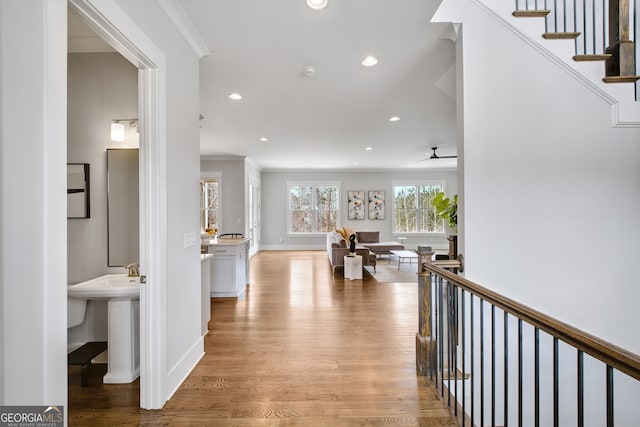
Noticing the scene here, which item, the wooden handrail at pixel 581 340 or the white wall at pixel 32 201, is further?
the white wall at pixel 32 201

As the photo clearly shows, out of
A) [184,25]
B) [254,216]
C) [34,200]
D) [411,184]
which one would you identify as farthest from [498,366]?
[411,184]

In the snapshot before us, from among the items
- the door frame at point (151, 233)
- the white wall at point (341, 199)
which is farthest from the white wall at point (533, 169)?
the white wall at point (341, 199)

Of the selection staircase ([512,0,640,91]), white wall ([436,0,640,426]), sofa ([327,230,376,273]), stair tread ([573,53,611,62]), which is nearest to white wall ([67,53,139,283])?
white wall ([436,0,640,426])

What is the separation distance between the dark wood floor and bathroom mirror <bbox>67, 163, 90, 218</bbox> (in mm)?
1307

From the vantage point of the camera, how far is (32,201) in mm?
1054

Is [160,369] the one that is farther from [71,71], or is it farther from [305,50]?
[305,50]

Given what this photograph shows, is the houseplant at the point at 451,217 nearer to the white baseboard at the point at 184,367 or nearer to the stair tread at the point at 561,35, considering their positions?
the stair tread at the point at 561,35

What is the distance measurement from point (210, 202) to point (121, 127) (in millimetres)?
5726

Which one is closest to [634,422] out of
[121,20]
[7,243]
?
[7,243]

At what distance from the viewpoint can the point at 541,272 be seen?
2.16 metres

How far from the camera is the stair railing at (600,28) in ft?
6.80

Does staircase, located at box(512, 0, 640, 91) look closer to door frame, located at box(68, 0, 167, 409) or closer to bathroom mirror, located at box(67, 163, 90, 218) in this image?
door frame, located at box(68, 0, 167, 409)

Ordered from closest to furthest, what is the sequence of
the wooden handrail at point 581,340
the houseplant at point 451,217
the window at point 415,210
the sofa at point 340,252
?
1. the wooden handrail at point 581,340
2. the houseplant at point 451,217
3. the sofa at point 340,252
4. the window at point 415,210

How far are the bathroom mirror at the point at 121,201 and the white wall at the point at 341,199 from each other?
7622mm
